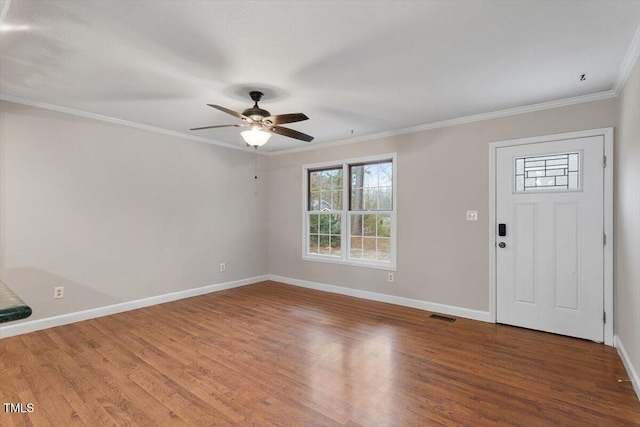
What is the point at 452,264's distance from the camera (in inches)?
159

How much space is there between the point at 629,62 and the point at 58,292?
5.78 m

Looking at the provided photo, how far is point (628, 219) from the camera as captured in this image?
2.58 meters

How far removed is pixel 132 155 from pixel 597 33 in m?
4.81

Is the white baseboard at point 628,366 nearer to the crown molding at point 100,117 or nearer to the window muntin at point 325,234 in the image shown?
the window muntin at point 325,234

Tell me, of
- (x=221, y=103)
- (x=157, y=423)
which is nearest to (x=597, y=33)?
(x=221, y=103)

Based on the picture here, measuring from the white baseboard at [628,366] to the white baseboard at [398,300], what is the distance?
3.63ft

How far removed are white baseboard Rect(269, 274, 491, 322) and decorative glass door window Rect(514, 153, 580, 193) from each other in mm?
1534

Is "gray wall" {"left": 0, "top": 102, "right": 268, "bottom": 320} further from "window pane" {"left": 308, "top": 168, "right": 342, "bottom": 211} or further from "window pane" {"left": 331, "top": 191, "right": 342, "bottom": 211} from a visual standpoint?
"window pane" {"left": 331, "top": 191, "right": 342, "bottom": 211}

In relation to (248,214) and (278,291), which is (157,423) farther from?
(248,214)

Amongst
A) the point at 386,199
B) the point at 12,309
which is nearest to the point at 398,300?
the point at 386,199

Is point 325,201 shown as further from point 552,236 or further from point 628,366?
point 628,366

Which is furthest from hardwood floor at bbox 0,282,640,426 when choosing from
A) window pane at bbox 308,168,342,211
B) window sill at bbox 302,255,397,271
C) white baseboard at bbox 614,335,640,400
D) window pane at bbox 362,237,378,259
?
window pane at bbox 308,168,342,211

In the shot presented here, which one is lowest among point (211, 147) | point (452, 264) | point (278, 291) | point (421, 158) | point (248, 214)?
point (278, 291)

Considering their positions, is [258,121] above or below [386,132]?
below
